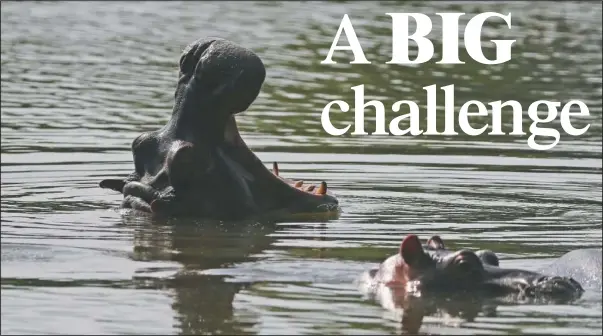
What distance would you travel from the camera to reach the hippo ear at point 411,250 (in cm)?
834

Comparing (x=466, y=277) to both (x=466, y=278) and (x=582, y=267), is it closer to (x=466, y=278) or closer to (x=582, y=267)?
(x=466, y=278)

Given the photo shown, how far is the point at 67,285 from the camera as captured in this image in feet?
29.2

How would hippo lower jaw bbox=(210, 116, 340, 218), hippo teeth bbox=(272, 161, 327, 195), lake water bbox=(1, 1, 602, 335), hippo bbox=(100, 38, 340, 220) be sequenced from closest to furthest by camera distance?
1. lake water bbox=(1, 1, 602, 335)
2. hippo bbox=(100, 38, 340, 220)
3. hippo lower jaw bbox=(210, 116, 340, 218)
4. hippo teeth bbox=(272, 161, 327, 195)

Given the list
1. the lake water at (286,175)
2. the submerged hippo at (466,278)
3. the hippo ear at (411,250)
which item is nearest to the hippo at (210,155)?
the lake water at (286,175)

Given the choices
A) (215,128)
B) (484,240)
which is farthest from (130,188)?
(484,240)

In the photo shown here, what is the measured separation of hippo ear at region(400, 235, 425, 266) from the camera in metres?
8.34

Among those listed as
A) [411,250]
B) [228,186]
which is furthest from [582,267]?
[228,186]

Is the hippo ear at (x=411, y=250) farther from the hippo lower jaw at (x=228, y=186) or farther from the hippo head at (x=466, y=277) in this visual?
the hippo lower jaw at (x=228, y=186)

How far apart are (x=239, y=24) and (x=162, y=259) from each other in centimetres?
1836

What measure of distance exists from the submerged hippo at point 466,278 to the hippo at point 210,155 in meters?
2.43

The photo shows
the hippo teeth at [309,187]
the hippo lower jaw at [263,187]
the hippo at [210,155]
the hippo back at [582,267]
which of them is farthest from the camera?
the hippo teeth at [309,187]

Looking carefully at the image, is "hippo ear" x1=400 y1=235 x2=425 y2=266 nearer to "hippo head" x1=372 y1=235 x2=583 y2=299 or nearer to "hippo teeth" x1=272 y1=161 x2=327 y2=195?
"hippo head" x1=372 y1=235 x2=583 y2=299

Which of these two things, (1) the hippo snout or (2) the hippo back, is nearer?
(1) the hippo snout

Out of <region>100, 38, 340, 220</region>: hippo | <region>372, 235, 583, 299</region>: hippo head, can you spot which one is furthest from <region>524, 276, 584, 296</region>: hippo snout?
<region>100, 38, 340, 220</region>: hippo
